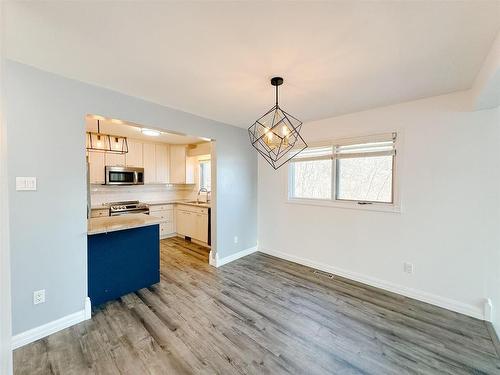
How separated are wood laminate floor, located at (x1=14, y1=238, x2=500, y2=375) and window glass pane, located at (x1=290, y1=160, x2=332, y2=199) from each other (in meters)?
1.44

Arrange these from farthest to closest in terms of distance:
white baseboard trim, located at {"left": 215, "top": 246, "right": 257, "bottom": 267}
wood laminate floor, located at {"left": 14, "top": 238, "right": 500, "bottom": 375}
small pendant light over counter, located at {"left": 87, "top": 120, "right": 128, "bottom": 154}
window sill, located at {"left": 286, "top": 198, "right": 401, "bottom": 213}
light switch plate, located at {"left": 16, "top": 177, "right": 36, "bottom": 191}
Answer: small pendant light over counter, located at {"left": 87, "top": 120, "right": 128, "bottom": 154}
white baseboard trim, located at {"left": 215, "top": 246, "right": 257, "bottom": 267}
window sill, located at {"left": 286, "top": 198, "right": 401, "bottom": 213}
light switch plate, located at {"left": 16, "top": 177, "right": 36, "bottom": 191}
wood laminate floor, located at {"left": 14, "top": 238, "right": 500, "bottom": 375}

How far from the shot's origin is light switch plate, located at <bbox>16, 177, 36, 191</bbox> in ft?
5.98

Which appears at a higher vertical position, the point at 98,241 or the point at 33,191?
the point at 33,191

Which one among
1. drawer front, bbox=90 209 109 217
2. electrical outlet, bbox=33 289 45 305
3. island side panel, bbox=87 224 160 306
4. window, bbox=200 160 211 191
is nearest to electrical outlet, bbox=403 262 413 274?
island side panel, bbox=87 224 160 306

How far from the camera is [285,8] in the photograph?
124 cm

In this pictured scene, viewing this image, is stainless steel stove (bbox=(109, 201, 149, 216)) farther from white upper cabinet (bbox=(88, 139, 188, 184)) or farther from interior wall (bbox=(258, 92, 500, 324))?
interior wall (bbox=(258, 92, 500, 324))

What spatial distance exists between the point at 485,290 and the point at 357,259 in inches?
49.2

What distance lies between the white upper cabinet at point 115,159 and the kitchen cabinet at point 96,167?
3.5 inches

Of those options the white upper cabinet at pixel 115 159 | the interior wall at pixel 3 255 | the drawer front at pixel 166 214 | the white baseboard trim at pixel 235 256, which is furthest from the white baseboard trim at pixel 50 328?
the white upper cabinet at pixel 115 159

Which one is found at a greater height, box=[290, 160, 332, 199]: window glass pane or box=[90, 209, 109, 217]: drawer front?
box=[290, 160, 332, 199]: window glass pane

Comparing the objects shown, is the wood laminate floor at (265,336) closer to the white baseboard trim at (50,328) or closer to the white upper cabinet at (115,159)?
the white baseboard trim at (50,328)


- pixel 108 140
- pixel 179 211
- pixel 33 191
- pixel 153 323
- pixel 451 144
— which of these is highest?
pixel 108 140

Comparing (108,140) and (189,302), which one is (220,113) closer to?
(189,302)

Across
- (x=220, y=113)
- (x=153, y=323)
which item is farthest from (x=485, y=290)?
(x=220, y=113)
